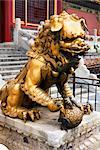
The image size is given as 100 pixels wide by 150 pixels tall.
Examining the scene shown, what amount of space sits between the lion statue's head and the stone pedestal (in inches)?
20.7

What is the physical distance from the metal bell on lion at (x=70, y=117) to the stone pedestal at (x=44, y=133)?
0.06 metres

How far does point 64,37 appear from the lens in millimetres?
1917

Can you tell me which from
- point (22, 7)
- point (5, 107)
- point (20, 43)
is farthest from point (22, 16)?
point (5, 107)

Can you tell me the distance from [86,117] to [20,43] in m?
8.13

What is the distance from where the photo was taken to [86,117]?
7.55 ft

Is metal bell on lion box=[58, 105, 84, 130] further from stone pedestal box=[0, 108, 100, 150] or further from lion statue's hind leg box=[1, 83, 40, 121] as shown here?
lion statue's hind leg box=[1, 83, 40, 121]

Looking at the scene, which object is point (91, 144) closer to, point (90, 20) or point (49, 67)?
point (49, 67)

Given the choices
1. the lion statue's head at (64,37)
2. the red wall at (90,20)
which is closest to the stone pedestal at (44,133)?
the lion statue's head at (64,37)

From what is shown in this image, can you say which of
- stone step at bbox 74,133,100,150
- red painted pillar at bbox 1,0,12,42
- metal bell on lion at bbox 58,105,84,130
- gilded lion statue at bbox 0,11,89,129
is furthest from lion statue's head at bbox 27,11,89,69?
red painted pillar at bbox 1,0,12,42

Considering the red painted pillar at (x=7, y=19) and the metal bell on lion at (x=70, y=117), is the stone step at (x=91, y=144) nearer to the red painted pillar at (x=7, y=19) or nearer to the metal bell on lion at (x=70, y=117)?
the metal bell on lion at (x=70, y=117)

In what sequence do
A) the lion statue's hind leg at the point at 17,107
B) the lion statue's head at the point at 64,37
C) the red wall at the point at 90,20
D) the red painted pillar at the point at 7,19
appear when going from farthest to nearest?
the red wall at the point at 90,20 < the red painted pillar at the point at 7,19 < the lion statue's hind leg at the point at 17,107 < the lion statue's head at the point at 64,37

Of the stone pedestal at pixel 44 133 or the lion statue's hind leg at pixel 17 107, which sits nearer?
the stone pedestal at pixel 44 133

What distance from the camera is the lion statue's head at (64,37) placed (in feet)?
6.21

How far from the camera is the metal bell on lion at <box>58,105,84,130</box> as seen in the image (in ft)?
6.27
